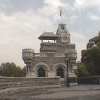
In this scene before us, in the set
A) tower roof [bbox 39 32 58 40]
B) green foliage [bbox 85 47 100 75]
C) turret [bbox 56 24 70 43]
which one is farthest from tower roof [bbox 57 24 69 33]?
green foliage [bbox 85 47 100 75]

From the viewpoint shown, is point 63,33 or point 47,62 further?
point 63,33

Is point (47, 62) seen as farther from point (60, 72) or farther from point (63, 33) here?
point (63, 33)

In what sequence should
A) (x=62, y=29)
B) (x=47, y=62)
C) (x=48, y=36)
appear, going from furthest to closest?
1. (x=62, y=29)
2. (x=48, y=36)
3. (x=47, y=62)

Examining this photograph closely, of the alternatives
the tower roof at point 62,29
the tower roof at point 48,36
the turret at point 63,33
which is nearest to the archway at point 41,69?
the tower roof at point 48,36

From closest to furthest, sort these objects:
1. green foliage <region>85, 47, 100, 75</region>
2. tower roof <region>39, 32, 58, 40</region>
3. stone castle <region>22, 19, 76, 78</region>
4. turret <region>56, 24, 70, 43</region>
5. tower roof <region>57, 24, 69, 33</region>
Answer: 1. green foliage <region>85, 47, 100, 75</region>
2. stone castle <region>22, 19, 76, 78</region>
3. tower roof <region>39, 32, 58, 40</region>
4. turret <region>56, 24, 70, 43</region>
5. tower roof <region>57, 24, 69, 33</region>

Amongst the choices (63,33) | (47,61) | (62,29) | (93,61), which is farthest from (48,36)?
(62,29)

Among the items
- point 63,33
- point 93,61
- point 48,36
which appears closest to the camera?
point 93,61

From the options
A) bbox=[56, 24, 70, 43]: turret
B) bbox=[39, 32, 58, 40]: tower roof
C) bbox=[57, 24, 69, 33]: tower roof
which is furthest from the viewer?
bbox=[57, 24, 69, 33]: tower roof

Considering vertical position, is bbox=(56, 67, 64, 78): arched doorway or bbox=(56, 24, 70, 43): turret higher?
bbox=(56, 24, 70, 43): turret


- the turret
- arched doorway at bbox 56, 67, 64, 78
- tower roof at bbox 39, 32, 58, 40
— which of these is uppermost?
the turret

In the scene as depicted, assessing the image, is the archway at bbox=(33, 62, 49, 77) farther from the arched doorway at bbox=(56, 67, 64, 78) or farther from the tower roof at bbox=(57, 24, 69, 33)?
the tower roof at bbox=(57, 24, 69, 33)

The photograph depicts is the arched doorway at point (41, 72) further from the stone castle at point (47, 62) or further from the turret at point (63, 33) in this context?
the turret at point (63, 33)

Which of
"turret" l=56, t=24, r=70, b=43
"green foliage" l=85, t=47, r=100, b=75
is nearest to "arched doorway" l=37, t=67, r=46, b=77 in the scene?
"green foliage" l=85, t=47, r=100, b=75

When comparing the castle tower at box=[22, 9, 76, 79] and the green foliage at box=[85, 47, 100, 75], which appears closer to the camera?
the green foliage at box=[85, 47, 100, 75]
